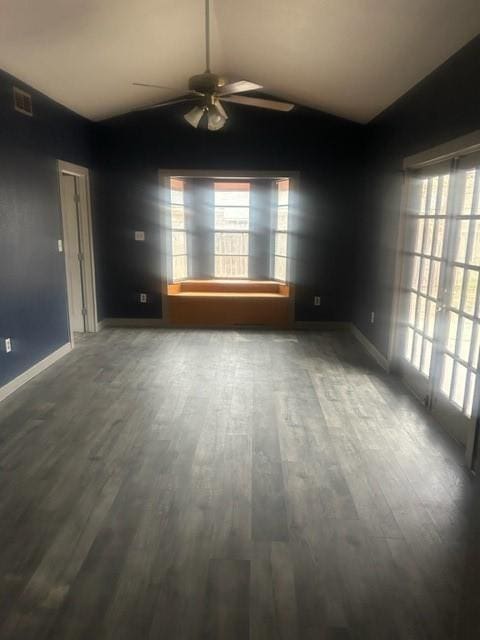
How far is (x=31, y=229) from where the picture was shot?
4.42 meters

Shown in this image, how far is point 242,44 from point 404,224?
7.45 ft

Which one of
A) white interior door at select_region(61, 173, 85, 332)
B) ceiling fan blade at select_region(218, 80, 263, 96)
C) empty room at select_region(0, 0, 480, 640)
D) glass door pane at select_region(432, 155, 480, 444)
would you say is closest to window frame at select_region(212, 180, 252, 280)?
empty room at select_region(0, 0, 480, 640)

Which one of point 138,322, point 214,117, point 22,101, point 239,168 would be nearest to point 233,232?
point 239,168

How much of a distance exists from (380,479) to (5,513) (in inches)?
84.2

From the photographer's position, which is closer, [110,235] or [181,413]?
[181,413]

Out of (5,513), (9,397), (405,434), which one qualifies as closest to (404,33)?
(405,434)

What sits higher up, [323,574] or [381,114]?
[381,114]

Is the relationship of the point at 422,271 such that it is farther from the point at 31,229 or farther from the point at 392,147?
the point at 31,229

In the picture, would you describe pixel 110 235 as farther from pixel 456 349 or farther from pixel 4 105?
pixel 456 349

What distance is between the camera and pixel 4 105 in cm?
388

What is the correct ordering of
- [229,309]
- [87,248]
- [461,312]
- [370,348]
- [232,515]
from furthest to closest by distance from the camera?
[229,309] → [87,248] → [370,348] → [461,312] → [232,515]

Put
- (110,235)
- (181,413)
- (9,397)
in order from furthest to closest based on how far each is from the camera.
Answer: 1. (110,235)
2. (9,397)
3. (181,413)

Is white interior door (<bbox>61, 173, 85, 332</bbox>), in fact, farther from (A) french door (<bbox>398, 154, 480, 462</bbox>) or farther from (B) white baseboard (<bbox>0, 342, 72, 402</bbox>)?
(A) french door (<bbox>398, 154, 480, 462</bbox>)

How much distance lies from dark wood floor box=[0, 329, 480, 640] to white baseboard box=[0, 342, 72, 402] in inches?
3.9
